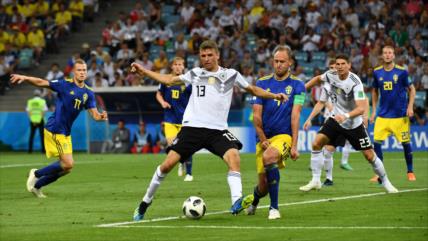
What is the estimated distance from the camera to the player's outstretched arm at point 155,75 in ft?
42.2

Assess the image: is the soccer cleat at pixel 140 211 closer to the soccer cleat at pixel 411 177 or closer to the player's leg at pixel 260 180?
the player's leg at pixel 260 180

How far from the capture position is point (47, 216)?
584 inches

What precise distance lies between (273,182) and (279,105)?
1212 millimetres

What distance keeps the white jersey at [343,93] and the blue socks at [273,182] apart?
3.91 m

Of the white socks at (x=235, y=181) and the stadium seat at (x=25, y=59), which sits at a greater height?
the stadium seat at (x=25, y=59)

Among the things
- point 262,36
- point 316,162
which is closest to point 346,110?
point 316,162

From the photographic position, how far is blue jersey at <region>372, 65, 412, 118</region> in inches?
812

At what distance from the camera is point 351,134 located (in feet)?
57.8

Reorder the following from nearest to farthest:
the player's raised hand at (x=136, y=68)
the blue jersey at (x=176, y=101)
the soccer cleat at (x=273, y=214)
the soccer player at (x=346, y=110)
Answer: the player's raised hand at (x=136, y=68)
the soccer cleat at (x=273, y=214)
the soccer player at (x=346, y=110)
the blue jersey at (x=176, y=101)

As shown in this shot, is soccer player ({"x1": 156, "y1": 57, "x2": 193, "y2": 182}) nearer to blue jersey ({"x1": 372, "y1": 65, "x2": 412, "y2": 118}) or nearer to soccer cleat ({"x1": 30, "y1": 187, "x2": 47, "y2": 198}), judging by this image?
soccer cleat ({"x1": 30, "y1": 187, "x2": 47, "y2": 198})

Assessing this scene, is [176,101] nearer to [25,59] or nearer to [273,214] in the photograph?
[273,214]

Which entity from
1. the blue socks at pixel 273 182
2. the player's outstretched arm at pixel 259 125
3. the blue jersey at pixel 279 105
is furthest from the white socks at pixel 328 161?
the blue socks at pixel 273 182

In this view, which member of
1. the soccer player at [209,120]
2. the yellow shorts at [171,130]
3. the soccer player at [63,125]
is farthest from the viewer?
the yellow shorts at [171,130]

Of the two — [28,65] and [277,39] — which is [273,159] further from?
[28,65]
